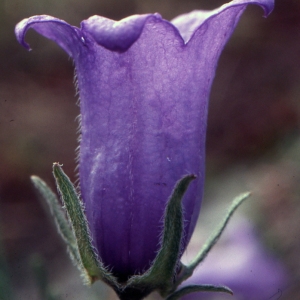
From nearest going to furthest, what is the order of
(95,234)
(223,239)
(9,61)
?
1. (95,234)
2. (223,239)
3. (9,61)

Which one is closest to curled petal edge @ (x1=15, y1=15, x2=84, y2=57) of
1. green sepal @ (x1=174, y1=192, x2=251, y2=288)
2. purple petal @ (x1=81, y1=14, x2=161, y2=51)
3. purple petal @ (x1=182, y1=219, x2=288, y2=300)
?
purple petal @ (x1=81, y1=14, x2=161, y2=51)

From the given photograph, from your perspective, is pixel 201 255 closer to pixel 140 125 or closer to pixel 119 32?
pixel 140 125

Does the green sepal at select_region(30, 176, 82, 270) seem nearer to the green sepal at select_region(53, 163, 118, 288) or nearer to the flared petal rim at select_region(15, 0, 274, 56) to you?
the green sepal at select_region(53, 163, 118, 288)

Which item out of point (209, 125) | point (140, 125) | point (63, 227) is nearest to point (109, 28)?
point (140, 125)

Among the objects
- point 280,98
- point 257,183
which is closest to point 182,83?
point 257,183

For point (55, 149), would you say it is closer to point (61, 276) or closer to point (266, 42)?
point (61, 276)

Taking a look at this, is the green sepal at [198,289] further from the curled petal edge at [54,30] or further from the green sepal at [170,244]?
the curled petal edge at [54,30]
